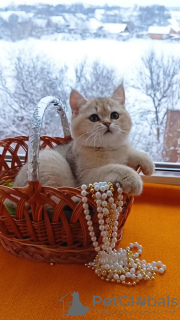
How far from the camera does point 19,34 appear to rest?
135 cm

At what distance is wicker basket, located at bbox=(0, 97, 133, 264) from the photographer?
74 centimetres

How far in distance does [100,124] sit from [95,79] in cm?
53

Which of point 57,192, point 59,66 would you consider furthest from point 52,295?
point 59,66

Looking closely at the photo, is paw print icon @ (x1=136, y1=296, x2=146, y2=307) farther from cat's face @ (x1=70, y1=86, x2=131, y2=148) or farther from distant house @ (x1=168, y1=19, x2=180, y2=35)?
distant house @ (x1=168, y1=19, x2=180, y2=35)

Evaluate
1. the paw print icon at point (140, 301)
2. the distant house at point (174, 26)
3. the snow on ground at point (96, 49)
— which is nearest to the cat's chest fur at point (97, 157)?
the paw print icon at point (140, 301)

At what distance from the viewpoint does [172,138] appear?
1376 mm

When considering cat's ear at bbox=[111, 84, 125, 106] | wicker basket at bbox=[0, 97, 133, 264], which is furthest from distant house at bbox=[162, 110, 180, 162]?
wicker basket at bbox=[0, 97, 133, 264]

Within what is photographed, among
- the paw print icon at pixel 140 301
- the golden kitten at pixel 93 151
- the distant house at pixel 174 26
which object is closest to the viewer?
the paw print icon at pixel 140 301

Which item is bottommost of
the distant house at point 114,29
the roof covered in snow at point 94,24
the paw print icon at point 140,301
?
the paw print icon at point 140,301

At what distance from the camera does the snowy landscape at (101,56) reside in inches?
49.8

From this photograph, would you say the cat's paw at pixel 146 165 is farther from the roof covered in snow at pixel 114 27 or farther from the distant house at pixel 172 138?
the roof covered in snow at pixel 114 27

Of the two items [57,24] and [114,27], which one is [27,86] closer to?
[57,24]

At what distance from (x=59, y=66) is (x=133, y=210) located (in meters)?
0.73

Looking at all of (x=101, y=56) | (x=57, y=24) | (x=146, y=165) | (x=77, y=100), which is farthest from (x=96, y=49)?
(x=146, y=165)
